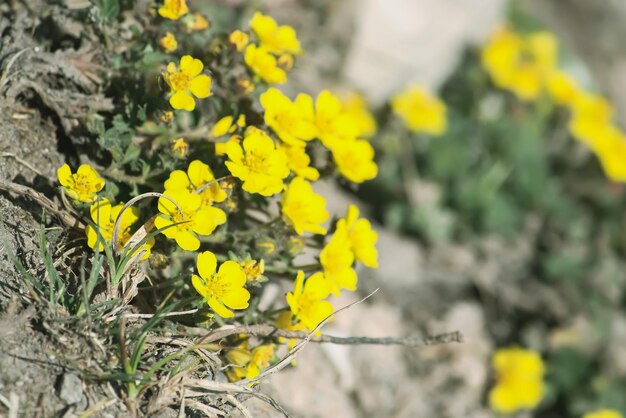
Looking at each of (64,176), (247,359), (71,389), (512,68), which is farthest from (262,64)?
(512,68)

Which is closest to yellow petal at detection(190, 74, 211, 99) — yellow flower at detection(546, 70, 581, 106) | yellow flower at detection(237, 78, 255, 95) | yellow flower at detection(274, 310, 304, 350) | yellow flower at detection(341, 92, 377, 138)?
yellow flower at detection(237, 78, 255, 95)

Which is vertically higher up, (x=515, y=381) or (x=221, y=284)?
(x=221, y=284)

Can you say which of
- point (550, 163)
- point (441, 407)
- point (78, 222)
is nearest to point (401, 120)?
point (550, 163)

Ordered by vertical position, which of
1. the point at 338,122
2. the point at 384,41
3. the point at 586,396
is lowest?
the point at 586,396

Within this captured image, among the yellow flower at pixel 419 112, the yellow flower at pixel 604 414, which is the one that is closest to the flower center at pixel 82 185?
the yellow flower at pixel 419 112

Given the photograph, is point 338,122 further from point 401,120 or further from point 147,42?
point 401,120

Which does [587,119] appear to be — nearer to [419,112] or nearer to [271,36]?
[419,112]
